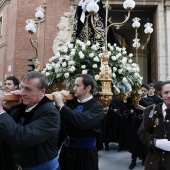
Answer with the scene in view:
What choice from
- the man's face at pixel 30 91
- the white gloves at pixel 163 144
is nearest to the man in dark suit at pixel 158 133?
the white gloves at pixel 163 144

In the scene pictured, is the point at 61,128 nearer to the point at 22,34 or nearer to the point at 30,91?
the point at 30,91

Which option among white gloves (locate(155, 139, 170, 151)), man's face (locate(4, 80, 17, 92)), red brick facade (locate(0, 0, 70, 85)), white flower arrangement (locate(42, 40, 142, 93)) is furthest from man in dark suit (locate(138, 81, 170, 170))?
red brick facade (locate(0, 0, 70, 85))

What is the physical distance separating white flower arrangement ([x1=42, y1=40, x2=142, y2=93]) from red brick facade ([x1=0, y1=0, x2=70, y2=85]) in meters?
7.32

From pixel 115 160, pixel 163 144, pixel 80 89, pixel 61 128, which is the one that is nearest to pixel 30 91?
pixel 80 89

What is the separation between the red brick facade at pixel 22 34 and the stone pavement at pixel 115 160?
17.9 ft

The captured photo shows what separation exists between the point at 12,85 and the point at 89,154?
7.42 feet

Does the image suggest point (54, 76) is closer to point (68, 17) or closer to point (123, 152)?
point (123, 152)

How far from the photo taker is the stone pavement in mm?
5389

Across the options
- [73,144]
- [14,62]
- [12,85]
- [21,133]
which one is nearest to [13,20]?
[14,62]

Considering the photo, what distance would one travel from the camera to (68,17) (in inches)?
429

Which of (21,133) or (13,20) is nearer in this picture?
(21,133)

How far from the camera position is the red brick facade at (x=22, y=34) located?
35.8 feet

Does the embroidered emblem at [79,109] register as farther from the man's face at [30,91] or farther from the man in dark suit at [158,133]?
the man's face at [30,91]

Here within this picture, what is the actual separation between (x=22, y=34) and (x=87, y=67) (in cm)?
956
